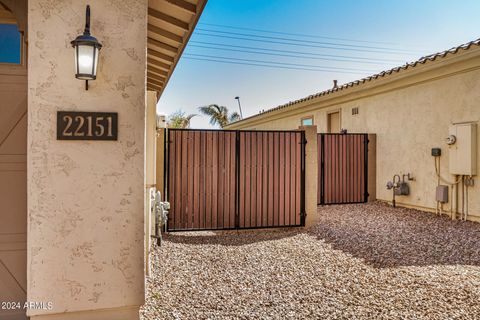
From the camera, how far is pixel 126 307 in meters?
2.83

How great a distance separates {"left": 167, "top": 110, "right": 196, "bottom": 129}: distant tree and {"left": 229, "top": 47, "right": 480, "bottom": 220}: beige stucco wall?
36.1ft

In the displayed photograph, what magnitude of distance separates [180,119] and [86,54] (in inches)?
734

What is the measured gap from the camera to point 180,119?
21.0m

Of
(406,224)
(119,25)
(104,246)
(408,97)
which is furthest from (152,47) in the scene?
(408,97)

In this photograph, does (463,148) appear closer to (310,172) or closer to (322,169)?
(310,172)

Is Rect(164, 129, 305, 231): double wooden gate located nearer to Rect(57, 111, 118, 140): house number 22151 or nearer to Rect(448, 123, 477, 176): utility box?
Rect(448, 123, 477, 176): utility box

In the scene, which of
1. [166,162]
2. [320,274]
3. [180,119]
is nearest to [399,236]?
[320,274]

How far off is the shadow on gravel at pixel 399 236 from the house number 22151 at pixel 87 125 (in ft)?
12.8

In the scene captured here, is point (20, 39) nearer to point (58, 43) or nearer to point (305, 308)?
point (58, 43)

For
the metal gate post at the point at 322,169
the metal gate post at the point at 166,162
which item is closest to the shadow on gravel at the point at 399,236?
the metal gate post at the point at 322,169

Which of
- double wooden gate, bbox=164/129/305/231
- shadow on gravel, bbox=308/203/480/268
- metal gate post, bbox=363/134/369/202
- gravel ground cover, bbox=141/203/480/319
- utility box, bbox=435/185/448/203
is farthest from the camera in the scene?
metal gate post, bbox=363/134/369/202

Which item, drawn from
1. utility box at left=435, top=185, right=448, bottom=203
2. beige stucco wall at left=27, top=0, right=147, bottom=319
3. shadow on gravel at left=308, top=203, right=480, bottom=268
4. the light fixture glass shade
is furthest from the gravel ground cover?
the light fixture glass shade

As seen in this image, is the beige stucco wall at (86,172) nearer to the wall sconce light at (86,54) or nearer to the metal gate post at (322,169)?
the wall sconce light at (86,54)

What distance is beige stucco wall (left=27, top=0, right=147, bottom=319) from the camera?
2648 millimetres
